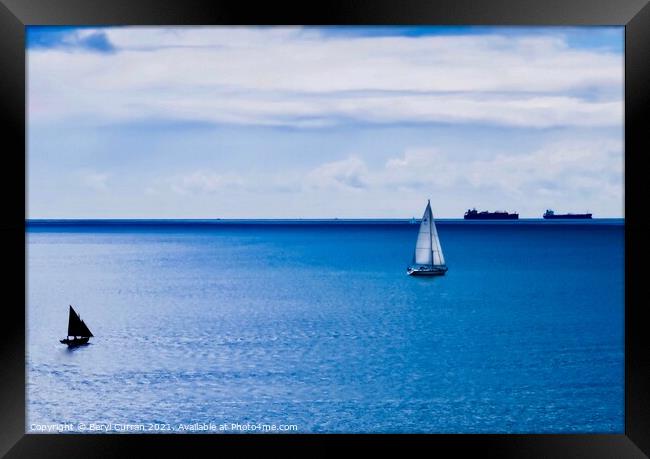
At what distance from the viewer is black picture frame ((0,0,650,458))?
3854 millimetres

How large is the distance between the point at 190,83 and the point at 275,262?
10785 millimetres

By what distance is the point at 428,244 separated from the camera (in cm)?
2064

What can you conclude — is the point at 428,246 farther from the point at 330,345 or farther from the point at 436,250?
the point at 330,345

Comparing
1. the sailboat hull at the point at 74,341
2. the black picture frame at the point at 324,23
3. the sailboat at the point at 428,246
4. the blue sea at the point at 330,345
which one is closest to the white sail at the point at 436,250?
the sailboat at the point at 428,246

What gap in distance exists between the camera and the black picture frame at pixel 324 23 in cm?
385

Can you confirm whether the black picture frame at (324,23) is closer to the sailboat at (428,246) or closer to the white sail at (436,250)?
the sailboat at (428,246)

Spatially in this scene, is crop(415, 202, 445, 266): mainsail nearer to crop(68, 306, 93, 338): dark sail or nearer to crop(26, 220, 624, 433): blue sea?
crop(26, 220, 624, 433): blue sea

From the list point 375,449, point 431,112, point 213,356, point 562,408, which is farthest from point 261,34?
point 375,449

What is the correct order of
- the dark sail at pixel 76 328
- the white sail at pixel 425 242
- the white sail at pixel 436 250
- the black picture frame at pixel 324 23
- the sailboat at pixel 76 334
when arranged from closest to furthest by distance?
the black picture frame at pixel 324 23, the dark sail at pixel 76 328, the sailboat at pixel 76 334, the white sail at pixel 425 242, the white sail at pixel 436 250

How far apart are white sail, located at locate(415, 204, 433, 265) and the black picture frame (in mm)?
15376

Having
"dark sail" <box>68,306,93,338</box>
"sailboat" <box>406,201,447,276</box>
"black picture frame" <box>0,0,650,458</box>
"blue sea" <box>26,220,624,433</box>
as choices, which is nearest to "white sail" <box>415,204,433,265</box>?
"sailboat" <box>406,201,447,276</box>

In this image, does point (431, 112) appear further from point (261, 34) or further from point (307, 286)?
point (307, 286)

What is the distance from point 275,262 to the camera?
117ft

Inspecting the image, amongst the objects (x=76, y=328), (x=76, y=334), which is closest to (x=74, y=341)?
(x=76, y=334)
